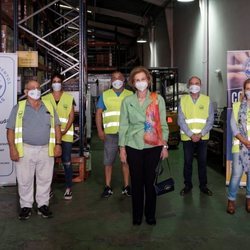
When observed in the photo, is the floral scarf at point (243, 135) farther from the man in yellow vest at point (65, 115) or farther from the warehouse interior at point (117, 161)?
the man in yellow vest at point (65, 115)

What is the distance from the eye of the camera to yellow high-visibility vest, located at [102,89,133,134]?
5.46 m

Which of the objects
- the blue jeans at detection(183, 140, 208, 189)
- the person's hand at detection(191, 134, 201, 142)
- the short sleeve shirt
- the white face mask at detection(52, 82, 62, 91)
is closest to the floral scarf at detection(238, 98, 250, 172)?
the person's hand at detection(191, 134, 201, 142)

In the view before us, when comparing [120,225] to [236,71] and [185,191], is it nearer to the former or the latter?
[185,191]

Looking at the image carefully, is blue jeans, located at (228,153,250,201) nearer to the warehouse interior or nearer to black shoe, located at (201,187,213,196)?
the warehouse interior

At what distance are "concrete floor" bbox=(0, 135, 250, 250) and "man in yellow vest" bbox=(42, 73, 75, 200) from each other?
420mm

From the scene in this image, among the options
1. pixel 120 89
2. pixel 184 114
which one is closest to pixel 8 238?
pixel 120 89

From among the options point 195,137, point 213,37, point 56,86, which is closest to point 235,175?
point 195,137

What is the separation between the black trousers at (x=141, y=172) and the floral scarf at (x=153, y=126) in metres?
0.10

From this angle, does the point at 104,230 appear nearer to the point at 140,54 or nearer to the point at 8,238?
the point at 8,238

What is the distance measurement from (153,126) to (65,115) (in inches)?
67.3

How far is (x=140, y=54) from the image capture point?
22.5 metres

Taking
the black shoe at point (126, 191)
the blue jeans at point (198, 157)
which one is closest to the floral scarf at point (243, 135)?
the blue jeans at point (198, 157)

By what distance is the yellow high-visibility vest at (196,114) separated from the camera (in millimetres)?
5605

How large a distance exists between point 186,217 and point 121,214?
77 centimetres
